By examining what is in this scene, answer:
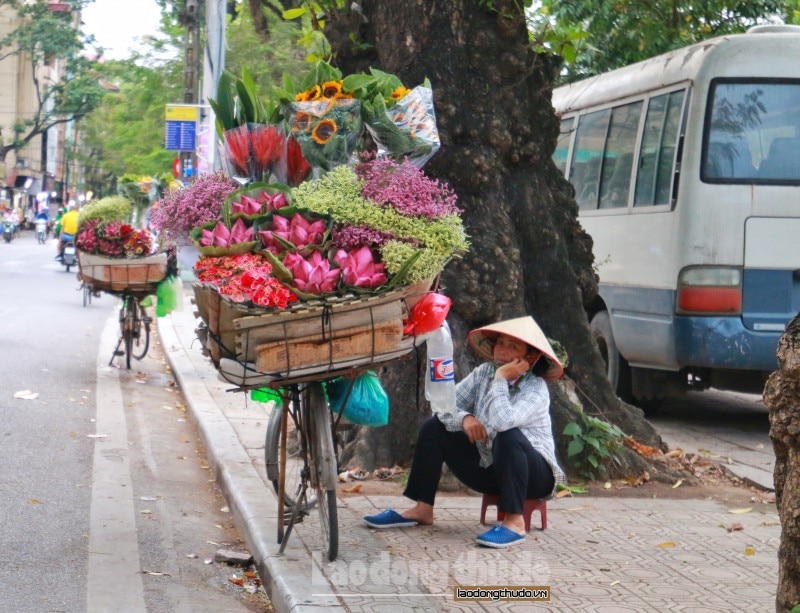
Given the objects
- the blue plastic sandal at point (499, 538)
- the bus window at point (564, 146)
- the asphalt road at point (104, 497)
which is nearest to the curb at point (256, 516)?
the asphalt road at point (104, 497)

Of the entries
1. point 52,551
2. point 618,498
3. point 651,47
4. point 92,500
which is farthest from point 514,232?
point 651,47

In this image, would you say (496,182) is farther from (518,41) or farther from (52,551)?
(52,551)

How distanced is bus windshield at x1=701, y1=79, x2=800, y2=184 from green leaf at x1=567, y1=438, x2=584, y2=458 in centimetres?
365

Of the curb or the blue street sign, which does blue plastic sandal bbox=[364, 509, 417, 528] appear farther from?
the blue street sign

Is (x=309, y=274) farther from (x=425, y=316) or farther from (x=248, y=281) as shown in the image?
(x=425, y=316)

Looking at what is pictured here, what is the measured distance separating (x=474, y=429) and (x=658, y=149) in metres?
5.83

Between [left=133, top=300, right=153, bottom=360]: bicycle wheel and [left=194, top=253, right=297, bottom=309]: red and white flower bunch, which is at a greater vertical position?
[left=194, top=253, right=297, bottom=309]: red and white flower bunch

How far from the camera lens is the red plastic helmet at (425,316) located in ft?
18.3

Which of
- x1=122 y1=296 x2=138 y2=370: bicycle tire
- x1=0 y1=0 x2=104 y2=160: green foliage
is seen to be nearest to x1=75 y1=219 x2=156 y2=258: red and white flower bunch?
x1=122 y1=296 x2=138 y2=370: bicycle tire

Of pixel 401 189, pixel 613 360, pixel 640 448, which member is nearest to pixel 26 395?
pixel 613 360

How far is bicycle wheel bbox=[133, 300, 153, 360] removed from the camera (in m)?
13.5

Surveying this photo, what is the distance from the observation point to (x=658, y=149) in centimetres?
1103

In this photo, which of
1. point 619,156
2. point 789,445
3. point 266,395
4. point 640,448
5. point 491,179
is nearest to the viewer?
point 789,445

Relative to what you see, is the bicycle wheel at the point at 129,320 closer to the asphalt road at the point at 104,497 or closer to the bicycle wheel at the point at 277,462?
the asphalt road at the point at 104,497
